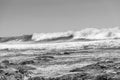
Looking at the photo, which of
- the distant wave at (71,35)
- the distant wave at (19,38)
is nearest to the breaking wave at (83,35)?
the distant wave at (71,35)

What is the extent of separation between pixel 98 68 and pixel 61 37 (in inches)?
4164

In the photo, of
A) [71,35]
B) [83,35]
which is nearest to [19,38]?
[71,35]

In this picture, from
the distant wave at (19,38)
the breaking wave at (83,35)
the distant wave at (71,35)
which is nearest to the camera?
the breaking wave at (83,35)

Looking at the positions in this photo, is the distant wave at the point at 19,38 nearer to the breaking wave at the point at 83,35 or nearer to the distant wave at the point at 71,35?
the distant wave at the point at 71,35

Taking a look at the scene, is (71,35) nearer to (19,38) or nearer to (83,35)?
(83,35)

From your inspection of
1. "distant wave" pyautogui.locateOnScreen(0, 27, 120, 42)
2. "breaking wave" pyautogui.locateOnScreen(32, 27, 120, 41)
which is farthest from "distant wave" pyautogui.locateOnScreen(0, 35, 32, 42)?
"breaking wave" pyautogui.locateOnScreen(32, 27, 120, 41)

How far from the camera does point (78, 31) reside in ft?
439

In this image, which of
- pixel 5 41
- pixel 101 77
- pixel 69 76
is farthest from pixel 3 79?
pixel 5 41

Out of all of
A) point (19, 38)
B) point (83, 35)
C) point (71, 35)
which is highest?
point (19, 38)

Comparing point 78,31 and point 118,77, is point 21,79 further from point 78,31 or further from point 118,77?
point 78,31

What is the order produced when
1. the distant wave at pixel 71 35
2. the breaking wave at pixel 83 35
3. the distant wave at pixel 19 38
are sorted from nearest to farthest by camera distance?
the breaking wave at pixel 83 35, the distant wave at pixel 71 35, the distant wave at pixel 19 38

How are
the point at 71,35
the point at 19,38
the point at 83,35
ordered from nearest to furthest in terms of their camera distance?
the point at 83,35 → the point at 19,38 → the point at 71,35

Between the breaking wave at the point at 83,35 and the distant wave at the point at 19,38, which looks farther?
the distant wave at the point at 19,38

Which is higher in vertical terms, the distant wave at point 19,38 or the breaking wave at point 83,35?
the distant wave at point 19,38
